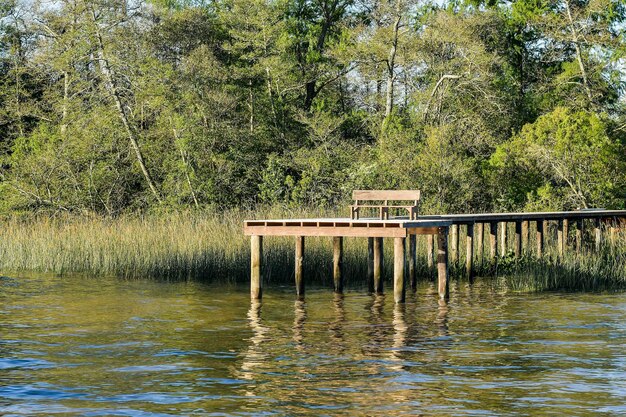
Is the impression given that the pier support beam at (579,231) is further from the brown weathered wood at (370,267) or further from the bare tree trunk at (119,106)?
the bare tree trunk at (119,106)

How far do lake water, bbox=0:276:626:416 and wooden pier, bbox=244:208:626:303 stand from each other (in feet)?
1.71

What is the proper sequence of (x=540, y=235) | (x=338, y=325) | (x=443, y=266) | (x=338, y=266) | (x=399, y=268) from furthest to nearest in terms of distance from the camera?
(x=540, y=235) < (x=338, y=266) < (x=443, y=266) < (x=399, y=268) < (x=338, y=325)

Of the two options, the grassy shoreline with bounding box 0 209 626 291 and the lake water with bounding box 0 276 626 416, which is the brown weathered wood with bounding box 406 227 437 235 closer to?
the lake water with bounding box 0 276 626 416

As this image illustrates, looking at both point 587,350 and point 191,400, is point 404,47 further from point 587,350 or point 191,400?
point 191,400

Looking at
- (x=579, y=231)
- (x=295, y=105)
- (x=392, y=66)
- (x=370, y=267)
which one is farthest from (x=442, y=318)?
(x=295, y=105)

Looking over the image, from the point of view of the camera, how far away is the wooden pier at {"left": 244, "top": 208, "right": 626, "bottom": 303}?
56.7ft

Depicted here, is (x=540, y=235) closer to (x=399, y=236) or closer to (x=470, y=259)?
(x=470, y=259)

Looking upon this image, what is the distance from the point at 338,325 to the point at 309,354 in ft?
8.76

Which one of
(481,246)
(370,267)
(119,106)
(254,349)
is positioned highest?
(119,106)

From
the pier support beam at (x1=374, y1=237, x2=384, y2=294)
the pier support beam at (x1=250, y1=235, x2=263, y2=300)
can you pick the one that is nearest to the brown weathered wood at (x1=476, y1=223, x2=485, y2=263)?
the pier support beam at (x1=374, y1=237, x2=384, y2=294)

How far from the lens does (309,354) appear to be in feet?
42.0

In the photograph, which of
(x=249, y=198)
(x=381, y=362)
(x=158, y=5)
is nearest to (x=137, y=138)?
(x=249, y=198)

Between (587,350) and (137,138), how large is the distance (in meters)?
Answer: 24.6

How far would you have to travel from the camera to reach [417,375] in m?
11.4
